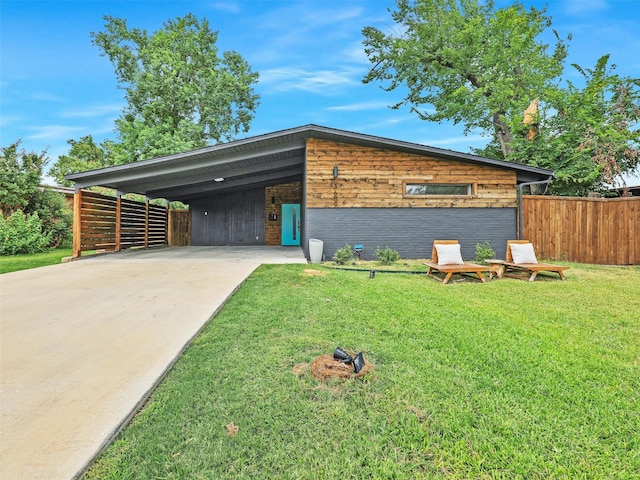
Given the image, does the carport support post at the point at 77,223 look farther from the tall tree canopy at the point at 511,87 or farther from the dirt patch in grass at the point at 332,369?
the tall tree canopy at the point at 511,87

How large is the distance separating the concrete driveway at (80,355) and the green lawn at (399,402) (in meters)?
0.16

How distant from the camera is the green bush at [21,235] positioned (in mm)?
9352

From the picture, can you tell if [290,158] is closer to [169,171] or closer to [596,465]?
[169,171]

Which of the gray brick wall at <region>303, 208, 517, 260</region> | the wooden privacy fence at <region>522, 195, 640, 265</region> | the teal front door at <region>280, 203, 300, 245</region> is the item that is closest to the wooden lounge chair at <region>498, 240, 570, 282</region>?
the gray brick wall at <region>303, 208, 517, 260</region>

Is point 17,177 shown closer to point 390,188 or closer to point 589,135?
point 390,188

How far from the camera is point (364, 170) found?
8.33m

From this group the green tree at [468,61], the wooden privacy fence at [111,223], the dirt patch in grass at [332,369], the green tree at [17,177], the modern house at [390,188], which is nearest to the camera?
the dirt patch in grass at [332,369]

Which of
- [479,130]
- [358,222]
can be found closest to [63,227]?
[358,222]

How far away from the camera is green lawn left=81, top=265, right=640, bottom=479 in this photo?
4.59 feet

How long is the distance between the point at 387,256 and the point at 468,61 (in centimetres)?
1166

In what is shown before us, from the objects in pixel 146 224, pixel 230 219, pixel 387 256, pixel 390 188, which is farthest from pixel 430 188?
pixel 146 224

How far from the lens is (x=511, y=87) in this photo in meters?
13.7

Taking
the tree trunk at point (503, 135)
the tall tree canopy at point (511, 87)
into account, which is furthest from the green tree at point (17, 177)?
the tree trunk at point (503, 135)

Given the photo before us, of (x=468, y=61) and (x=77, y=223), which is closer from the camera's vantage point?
(x=77, y=223)
